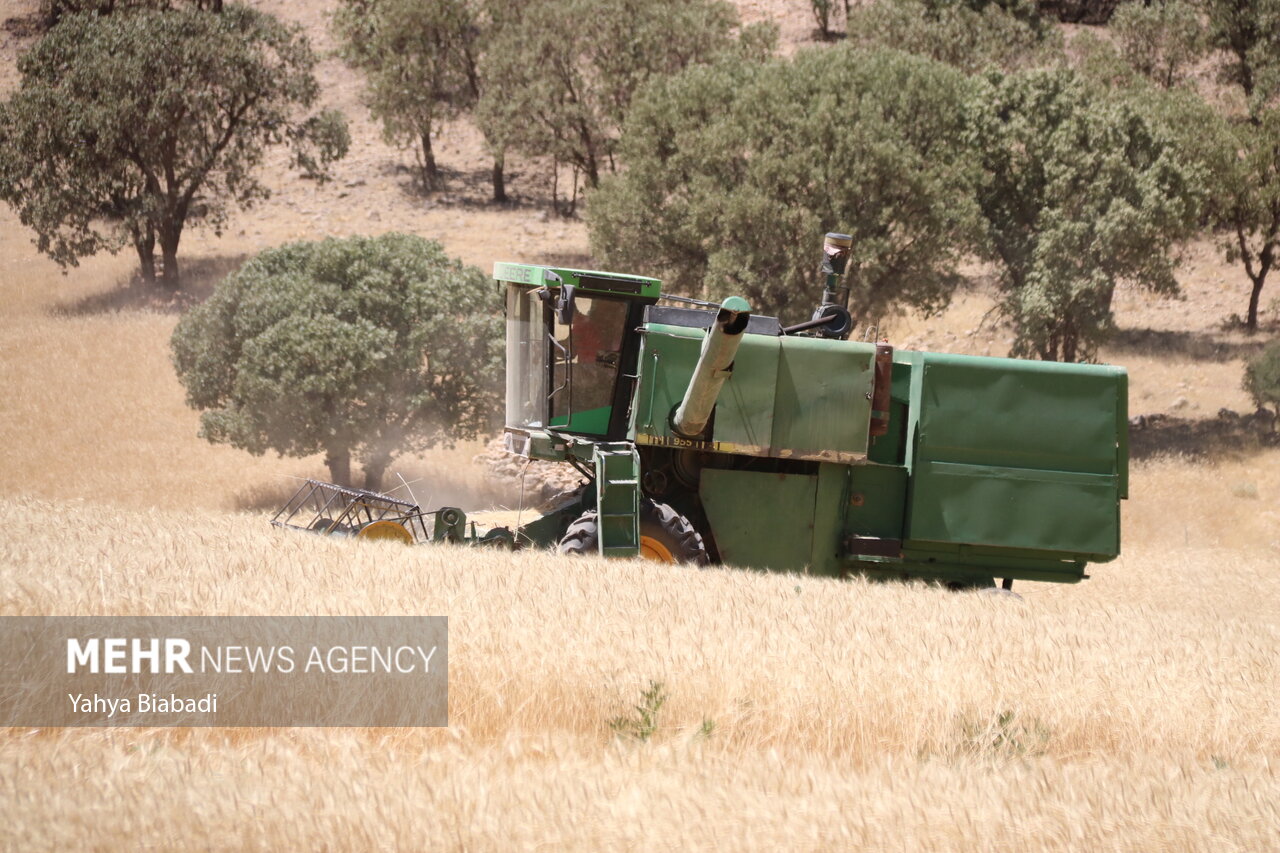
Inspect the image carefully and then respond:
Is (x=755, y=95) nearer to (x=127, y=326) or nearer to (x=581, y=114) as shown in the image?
(x=581, y=114)

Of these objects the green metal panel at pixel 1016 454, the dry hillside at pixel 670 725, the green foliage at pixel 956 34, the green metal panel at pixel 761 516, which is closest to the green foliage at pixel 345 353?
the dry hillside at pixel 670 725

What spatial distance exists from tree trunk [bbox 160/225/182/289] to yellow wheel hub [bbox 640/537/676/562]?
30396 millimetres

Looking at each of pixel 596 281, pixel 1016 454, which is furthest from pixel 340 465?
pixel 1016 454

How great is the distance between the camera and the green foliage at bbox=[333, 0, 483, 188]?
45.0m

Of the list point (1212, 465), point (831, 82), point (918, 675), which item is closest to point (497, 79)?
point (831, 82)

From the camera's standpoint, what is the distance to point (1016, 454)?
1092 centimetres

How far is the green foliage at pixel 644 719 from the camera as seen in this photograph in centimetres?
614

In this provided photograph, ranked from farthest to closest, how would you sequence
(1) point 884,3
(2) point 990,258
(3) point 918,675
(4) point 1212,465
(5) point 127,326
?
(1) point 884,3
(5) point 127,326
(2) point 990,258
(4) point 1212,465
(3) point 918,675

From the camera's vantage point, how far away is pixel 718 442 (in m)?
10.8

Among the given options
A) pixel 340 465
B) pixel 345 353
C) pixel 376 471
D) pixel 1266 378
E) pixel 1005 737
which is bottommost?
pixel 376 471

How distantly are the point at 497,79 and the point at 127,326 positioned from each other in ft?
52.3

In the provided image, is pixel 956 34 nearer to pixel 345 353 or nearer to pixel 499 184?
pixel 499 184

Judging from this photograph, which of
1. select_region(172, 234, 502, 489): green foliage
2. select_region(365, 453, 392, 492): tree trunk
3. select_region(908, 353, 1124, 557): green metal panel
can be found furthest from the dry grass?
select_region(365, 453, 392, 492): tree trunk

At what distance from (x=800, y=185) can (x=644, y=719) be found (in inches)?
892
